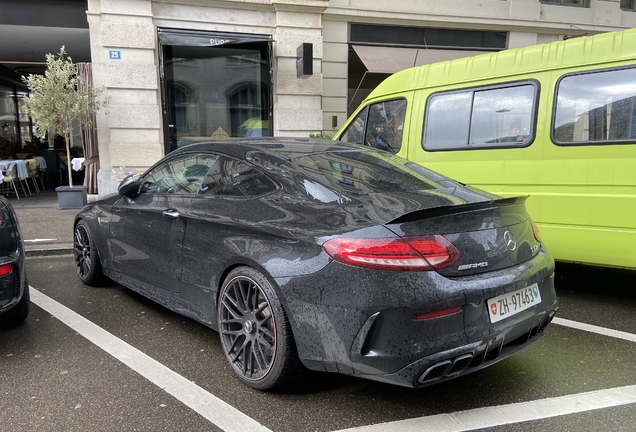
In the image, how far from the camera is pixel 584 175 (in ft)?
13.8

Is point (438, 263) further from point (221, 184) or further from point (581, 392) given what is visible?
point (221, 184)

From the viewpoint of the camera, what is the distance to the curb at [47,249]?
6.23 meters

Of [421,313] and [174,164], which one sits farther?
[174,164]

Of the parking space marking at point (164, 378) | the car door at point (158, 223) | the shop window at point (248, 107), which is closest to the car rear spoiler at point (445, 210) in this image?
the parking space marking at point (164, 378)

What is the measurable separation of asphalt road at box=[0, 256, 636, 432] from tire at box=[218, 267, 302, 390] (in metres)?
0.13

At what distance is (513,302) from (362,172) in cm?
118

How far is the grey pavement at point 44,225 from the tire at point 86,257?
1732 millimetres

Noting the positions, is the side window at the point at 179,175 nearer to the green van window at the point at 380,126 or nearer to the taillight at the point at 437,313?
the taillight at the point at 437,313

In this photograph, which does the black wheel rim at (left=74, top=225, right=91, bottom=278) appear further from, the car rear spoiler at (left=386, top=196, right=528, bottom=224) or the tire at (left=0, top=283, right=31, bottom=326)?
the car rear spoiler at (left=386, top=196, right=528, bottom=224)

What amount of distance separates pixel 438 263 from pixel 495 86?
124 inches

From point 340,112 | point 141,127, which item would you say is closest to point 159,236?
point 141,127

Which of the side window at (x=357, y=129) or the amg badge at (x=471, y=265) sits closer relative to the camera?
the amg badge at (x=471, y=265)

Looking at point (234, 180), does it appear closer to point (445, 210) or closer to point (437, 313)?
point (445, 210)

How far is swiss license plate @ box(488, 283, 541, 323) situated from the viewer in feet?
7.98
